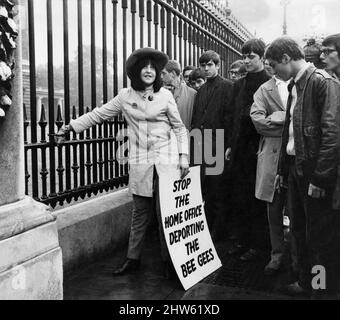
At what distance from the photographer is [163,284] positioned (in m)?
4.54

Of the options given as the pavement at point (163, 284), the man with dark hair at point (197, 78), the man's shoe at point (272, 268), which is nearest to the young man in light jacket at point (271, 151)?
the man's shoe at point (272, 268)

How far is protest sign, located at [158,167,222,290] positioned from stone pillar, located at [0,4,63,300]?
1.25m

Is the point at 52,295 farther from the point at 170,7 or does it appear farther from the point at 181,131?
the point at 170,7

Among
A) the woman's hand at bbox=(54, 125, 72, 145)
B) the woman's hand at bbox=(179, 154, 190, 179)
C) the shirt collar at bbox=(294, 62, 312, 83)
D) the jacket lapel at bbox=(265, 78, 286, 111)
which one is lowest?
the woman's hand at bbox=(179, 154, 190, 179)

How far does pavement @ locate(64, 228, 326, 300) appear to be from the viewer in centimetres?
423

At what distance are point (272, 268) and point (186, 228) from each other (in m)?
0.94

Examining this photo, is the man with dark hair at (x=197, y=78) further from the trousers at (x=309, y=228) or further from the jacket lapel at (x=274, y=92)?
the trousers at (x=309, y=228)

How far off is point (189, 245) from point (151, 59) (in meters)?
1.79

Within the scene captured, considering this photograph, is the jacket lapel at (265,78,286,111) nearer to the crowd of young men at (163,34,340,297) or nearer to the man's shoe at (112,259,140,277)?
the crowd of young men at (163,34,340,297)

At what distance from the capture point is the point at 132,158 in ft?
15.9

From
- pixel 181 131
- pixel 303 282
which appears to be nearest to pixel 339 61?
pixel 181 131

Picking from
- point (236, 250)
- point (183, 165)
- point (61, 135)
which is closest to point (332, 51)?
point (183, 165)

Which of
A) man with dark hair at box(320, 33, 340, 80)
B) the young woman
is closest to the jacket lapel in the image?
man with dark hair at box(320, 33, 340, 80)

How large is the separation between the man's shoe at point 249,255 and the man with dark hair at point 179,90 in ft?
5.70
